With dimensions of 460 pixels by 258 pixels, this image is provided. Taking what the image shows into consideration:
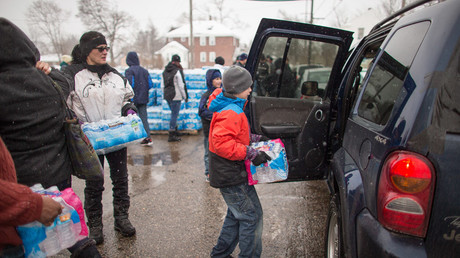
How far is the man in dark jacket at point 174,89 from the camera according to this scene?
710cm

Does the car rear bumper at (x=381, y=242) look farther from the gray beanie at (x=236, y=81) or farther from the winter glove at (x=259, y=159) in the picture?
the gray beanie at (x=236, y=81)

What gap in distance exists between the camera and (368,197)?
5.06 feet

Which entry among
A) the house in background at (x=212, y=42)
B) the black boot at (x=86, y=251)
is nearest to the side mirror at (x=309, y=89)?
the black boot at (x=86, y=251)

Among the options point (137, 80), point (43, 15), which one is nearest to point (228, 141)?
point (137, 80)

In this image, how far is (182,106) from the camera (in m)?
7.93

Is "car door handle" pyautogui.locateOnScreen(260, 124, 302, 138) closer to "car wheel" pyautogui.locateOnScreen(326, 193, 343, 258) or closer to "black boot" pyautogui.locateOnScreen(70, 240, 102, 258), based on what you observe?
"car wheel" pyautogui.locateOnScreen(326, 193, 343, 258)

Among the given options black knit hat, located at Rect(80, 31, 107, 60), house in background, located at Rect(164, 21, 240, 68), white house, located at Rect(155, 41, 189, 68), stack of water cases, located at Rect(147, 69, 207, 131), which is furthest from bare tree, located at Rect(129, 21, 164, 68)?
black knit hat, located at Rect(80, 31, 107, 60)

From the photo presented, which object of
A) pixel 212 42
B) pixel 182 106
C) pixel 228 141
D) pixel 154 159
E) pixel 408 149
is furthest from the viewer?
pixel 212 42

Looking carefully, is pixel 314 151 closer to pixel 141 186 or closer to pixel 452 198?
pixel 452 198

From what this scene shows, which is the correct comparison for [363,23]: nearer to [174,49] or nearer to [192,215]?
[174,49]

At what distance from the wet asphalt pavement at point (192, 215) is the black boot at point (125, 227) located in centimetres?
6

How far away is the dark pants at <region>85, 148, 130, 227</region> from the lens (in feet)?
9.64

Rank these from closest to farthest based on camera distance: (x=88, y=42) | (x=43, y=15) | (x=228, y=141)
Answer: (x=228, y=141) → (x=88, y=42) → (x=43, y=15)

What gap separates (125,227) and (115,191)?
39cm
